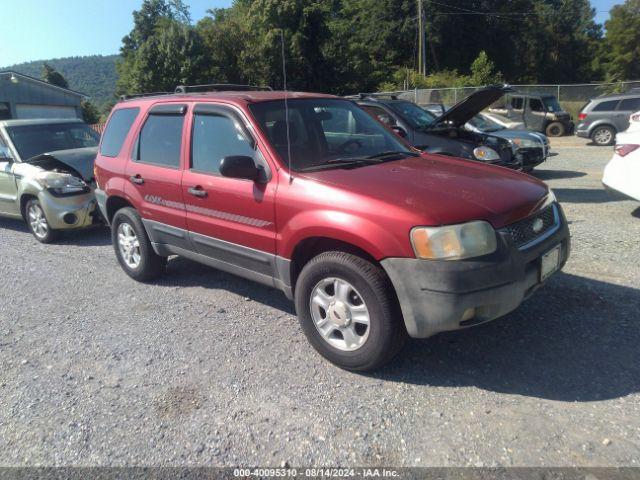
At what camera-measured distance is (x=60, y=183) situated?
712 cm

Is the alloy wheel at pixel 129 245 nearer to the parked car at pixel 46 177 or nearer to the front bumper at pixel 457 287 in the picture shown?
the parked car at pixel 46 177

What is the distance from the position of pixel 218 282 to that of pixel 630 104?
53.3 ft

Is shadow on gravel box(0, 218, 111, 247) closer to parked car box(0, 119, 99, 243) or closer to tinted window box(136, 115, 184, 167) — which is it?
parked car box(0, 119, 99, 243)

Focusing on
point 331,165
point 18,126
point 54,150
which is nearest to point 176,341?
point 331,165

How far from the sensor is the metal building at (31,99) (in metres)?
27.4

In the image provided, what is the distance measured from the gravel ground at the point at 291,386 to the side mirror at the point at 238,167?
4.26 feet

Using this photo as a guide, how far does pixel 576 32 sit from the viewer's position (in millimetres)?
51500

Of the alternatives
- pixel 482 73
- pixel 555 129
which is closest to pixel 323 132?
pixel 555 129

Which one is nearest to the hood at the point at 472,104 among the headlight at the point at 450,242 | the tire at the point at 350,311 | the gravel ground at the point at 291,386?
the gravel ground at the point at 291,386

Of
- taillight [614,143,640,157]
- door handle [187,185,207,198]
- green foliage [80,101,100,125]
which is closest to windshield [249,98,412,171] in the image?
door handle [187,185,207,198]

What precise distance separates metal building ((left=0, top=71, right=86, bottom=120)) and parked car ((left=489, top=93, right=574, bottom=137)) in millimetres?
24865

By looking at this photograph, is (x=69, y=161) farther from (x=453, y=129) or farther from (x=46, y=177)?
(x=453, y=129)

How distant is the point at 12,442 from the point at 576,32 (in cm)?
6022

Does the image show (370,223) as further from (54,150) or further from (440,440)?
(54,150)
